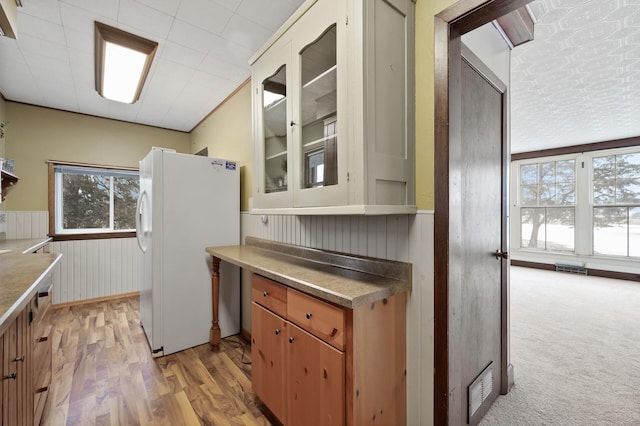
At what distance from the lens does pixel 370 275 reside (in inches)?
61.2

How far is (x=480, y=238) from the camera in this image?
65.1 inches

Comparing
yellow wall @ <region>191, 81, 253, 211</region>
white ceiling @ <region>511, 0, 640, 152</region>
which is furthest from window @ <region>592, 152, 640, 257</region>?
yellow wall @ <region>191, 81, 253, 211</region>

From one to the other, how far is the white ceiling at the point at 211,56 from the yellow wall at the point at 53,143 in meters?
0.16

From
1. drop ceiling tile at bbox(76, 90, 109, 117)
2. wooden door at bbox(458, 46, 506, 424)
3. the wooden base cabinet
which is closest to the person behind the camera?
the wooden base cabinet

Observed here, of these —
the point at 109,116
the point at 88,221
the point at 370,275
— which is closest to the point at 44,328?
the point at 370,275

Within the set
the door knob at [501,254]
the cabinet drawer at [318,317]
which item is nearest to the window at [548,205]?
the door knob at [501,254]

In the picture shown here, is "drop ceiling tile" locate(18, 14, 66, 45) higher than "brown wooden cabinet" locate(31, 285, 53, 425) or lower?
higher

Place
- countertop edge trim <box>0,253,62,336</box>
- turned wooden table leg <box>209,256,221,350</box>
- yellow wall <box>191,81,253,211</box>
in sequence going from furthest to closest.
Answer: yellow wall <box>191,81,253,211</box> < turned wooden table leg <box>209,256,221,350</box> < countertop edge trim <box>0,253,62,336</box>

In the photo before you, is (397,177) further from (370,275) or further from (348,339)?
(348,339)

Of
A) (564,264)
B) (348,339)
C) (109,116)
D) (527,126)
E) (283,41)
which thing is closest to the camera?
(348,339)

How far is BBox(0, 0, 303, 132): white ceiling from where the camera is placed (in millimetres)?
1835

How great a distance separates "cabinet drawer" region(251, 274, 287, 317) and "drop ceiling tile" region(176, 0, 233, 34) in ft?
5.78

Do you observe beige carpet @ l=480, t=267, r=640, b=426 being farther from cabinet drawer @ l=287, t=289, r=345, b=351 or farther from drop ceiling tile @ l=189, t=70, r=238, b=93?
drop ceiling tile @ l=189, t=70, r=238, b=93

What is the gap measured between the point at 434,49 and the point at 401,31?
0.18m
